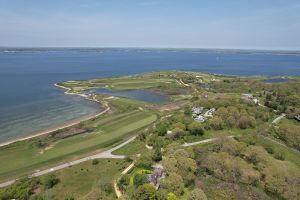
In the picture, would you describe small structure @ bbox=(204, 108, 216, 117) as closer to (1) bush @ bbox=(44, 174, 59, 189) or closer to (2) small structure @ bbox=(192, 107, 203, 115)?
(2) small structure @ bbox=(192, 107, 203, 115)

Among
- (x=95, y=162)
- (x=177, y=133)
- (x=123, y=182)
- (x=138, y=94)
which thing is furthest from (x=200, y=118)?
(x=138, y=94)

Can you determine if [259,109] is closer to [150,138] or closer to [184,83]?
[150,138]

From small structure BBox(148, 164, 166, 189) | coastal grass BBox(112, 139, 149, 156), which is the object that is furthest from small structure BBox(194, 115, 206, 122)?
small structure BBox(148, 164, 166, 189)

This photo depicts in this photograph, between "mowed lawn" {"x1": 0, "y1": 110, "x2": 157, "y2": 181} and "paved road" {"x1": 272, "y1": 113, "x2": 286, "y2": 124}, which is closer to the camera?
"mowed lawn" {"x1": 0, "y1": 110, "x2": 157, "y2": 181}

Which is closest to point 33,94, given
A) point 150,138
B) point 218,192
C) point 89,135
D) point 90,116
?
point 90,116

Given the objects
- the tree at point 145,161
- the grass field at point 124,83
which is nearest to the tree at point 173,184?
the tree at point 145,161
